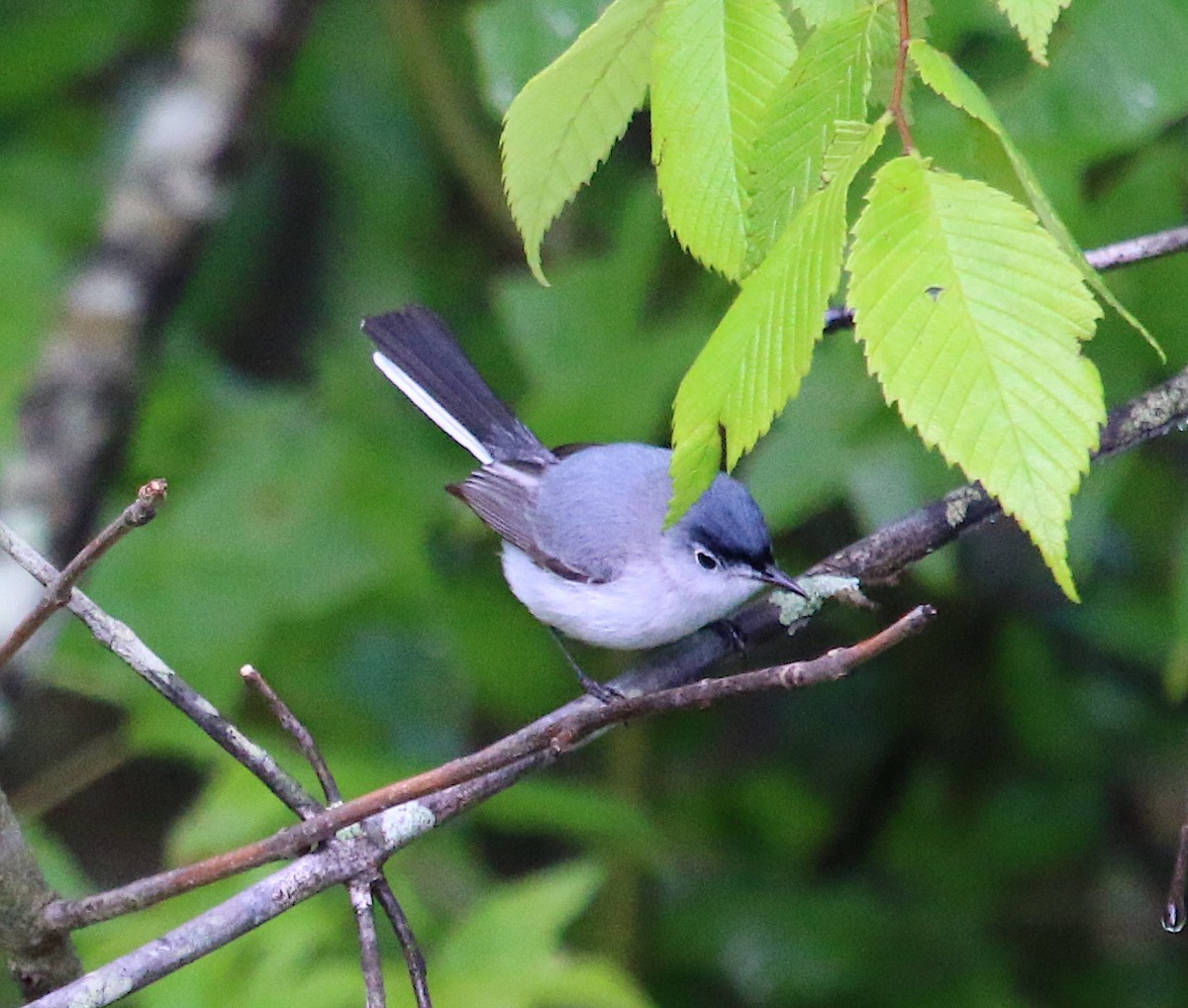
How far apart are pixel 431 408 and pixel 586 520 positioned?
0.48 m

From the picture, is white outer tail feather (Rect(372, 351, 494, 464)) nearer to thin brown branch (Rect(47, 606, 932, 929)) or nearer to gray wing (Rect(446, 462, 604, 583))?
gray wing (Rect(446, 462, 604, 583))

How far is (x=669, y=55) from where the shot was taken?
1.50 meters

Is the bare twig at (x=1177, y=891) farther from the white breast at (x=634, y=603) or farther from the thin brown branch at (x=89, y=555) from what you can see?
the white breast at (x=634, y=603)

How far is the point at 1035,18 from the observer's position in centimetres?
142

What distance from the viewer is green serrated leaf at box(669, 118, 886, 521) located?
136cm

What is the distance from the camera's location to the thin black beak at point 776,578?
222 cm

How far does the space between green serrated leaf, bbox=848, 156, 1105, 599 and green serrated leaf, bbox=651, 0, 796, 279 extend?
225mm

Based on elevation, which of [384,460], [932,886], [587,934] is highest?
[384,460]

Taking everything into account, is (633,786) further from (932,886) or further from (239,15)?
(239,15)

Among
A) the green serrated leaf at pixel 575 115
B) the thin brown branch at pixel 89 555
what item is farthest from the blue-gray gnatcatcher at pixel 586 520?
the thin brown branch at pixel 89 555

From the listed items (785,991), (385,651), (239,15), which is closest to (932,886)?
(785,991)

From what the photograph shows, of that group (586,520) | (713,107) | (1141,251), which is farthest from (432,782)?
(586,520)

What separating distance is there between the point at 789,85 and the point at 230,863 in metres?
0.99

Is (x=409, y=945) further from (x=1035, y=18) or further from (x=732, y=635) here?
(x=1035, y=18)
